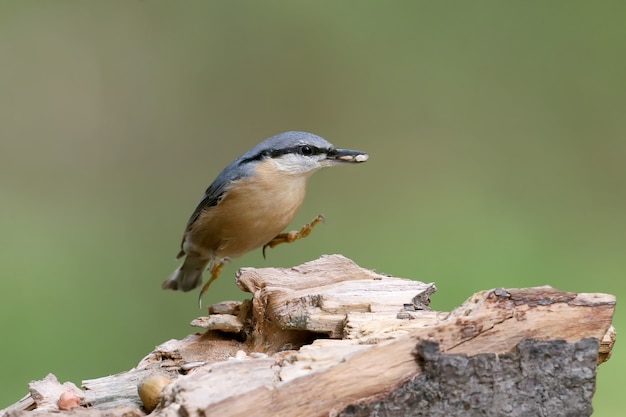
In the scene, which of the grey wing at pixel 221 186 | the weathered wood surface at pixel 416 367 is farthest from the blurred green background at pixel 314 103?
the weathered wood surface at pixel 416 367

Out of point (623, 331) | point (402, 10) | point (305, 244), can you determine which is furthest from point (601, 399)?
point (402, 10)

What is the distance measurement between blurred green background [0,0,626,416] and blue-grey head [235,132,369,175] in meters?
1.45

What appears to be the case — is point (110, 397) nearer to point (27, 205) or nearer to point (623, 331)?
point (623, 331)

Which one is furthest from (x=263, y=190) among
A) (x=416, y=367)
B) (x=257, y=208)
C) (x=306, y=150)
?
(x=416, y=367)

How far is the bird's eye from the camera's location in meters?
2.20

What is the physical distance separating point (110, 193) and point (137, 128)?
1.23 feet

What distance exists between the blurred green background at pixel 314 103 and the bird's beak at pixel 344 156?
4.83ft

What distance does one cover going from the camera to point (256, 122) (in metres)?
4.04

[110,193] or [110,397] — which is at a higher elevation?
[110,193]

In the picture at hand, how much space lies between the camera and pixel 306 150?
7.23 feet

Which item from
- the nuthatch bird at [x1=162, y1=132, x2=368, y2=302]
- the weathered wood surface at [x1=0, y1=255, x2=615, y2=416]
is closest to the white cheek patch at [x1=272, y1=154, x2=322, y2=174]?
the nuthatch bird at [x1=162, y1=132, x2=368, y2=302]

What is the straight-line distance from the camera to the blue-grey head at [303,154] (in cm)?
218

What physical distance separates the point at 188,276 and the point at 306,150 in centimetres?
70

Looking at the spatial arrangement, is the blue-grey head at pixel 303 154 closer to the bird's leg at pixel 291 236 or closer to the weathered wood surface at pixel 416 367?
the bird's leg at pixel 291 236
